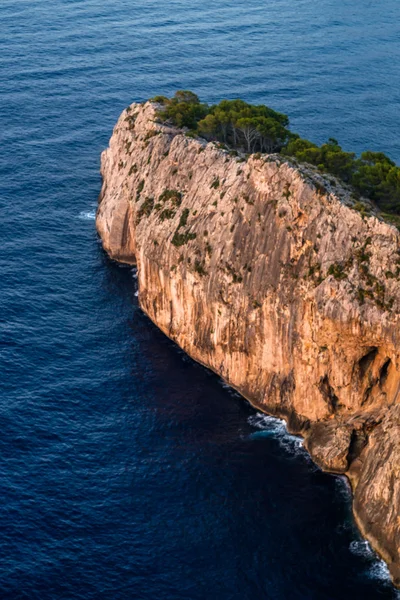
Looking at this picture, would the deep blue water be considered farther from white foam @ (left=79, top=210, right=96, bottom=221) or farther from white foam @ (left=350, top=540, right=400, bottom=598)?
white foam @ (left=79, top=210, right=96, bottom=221)

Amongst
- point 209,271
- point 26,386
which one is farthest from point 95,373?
point 209,271

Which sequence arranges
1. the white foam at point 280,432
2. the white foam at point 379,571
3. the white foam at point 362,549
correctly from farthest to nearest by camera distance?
the white foam at point 280,432 → the white foam at point 362,549 → the white foam at point 379,571

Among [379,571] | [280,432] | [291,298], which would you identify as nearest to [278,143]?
[291,298]

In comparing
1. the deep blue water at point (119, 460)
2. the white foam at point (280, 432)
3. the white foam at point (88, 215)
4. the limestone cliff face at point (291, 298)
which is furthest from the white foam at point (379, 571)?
the white foam at point (88, 215)

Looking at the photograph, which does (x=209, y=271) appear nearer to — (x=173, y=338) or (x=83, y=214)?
(x=173, y=338)

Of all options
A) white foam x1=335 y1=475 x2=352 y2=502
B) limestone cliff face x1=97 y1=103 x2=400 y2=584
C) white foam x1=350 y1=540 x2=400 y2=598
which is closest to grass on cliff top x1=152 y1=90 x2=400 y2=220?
limestone cliff face x1=97 y1=103 x2=400 y2=584

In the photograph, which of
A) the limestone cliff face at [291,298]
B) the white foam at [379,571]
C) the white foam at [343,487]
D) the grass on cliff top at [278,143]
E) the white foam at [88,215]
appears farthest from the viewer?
the white foam at [88,215]

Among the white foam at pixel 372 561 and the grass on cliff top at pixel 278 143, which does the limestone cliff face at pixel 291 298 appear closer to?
the white foam at pixel 372 561
